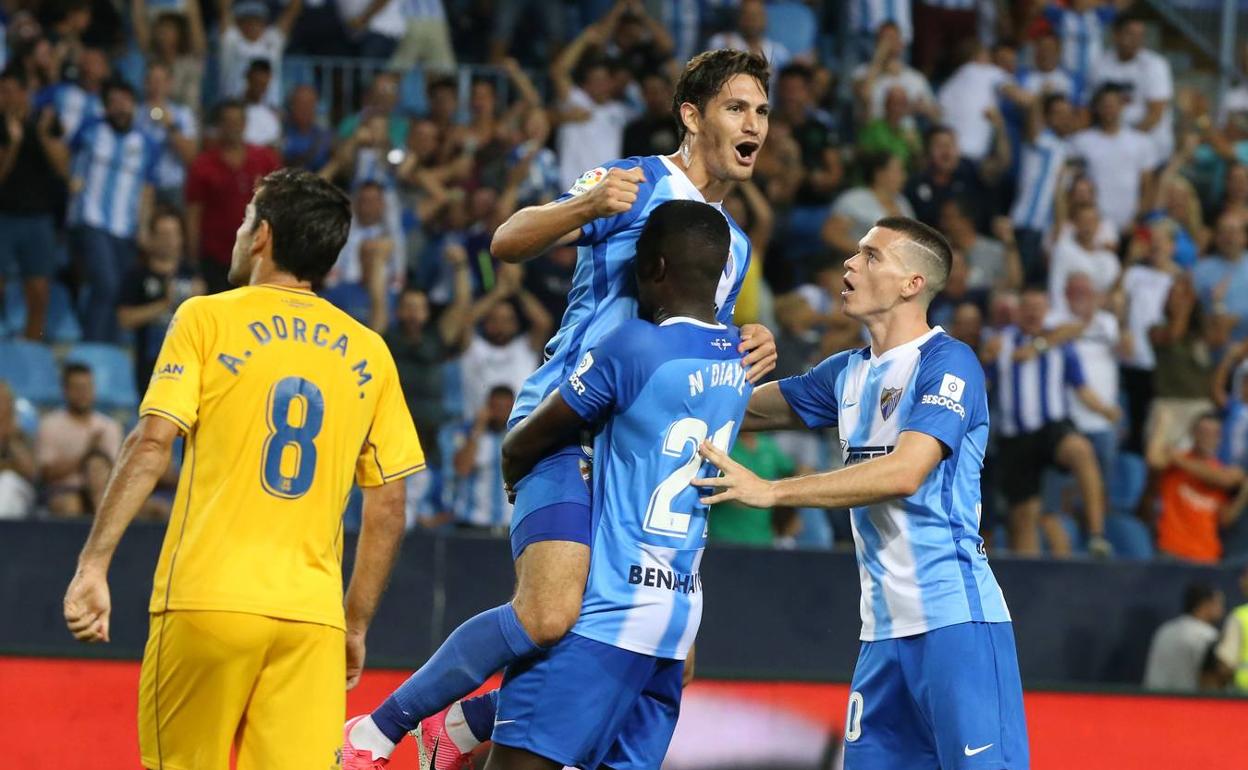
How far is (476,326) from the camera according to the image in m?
11.3

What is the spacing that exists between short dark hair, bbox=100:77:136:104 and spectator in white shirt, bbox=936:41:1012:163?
6.32 meters

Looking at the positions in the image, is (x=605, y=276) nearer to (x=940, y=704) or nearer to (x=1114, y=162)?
(x=940, y=704)

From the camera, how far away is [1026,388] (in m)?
11.7

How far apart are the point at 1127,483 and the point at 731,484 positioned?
25.6 ft

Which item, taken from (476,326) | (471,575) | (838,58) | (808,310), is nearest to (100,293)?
(476,326)

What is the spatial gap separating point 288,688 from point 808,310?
742cm

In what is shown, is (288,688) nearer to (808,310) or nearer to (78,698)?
(78,698)

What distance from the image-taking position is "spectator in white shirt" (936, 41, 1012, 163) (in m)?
13.7

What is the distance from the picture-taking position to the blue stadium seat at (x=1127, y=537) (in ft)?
39.2

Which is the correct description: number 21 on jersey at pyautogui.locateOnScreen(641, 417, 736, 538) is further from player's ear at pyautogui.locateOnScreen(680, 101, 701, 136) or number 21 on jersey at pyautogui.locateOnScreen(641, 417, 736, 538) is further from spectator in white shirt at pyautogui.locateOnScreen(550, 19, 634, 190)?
spectator in white shirt at pyautogui.locateOnScreen(550, 19, 634, 190)

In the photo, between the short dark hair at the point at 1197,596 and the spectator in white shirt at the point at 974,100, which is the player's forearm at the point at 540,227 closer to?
the short dark hair at the point at 1197,596

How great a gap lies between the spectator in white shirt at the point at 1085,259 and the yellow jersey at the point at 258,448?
8.78 meters

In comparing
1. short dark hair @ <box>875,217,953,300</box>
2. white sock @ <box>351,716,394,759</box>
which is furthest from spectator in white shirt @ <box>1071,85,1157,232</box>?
white sock @ <box>351,716,394,759</box>

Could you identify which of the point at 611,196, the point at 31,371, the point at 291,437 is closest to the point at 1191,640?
the point at 611,196
